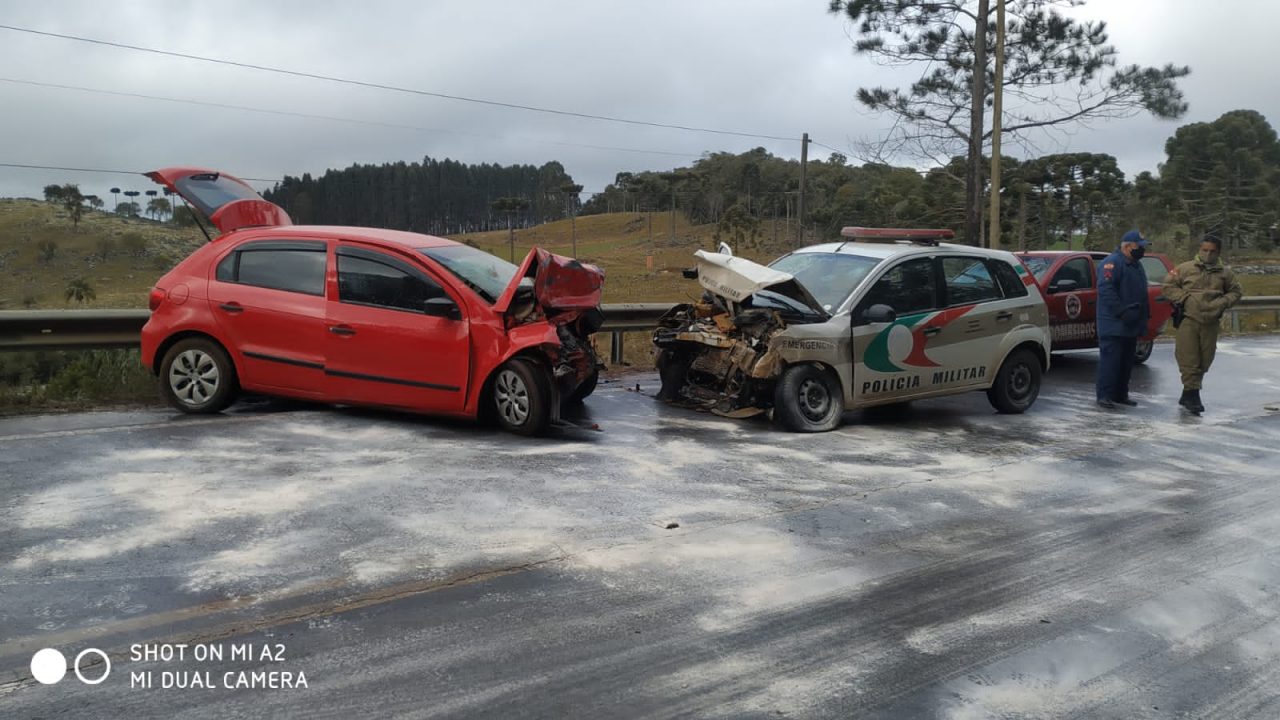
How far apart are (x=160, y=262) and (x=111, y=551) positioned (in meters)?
24.8

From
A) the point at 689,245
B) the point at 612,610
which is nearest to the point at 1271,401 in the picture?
the point at 612,610

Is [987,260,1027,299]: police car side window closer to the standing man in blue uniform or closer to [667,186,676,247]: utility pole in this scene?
the standing man in blue uniform

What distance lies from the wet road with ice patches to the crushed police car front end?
0.89m

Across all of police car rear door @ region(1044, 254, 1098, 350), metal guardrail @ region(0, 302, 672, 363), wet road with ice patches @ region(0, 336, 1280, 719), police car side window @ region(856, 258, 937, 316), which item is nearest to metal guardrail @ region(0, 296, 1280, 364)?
metal guardrail @ region(0, 302, 672, 363)

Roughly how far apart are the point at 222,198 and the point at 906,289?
6503 millimetres

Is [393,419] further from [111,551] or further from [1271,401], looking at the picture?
[1271,401]

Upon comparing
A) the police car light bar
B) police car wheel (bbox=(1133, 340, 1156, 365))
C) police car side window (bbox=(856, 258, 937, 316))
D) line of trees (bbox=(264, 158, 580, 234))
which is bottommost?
police car wheel (bbox=(1133, 340, 1156, 365))

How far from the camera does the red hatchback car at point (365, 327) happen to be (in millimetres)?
8102

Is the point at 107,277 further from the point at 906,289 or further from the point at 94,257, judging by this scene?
the point at 906,289

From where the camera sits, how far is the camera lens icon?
142 inches

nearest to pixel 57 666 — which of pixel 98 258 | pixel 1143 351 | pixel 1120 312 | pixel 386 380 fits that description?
pixel 386 380

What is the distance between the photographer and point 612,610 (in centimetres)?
451

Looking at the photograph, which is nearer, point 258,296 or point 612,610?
point 612,610

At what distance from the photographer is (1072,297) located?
14344mm
